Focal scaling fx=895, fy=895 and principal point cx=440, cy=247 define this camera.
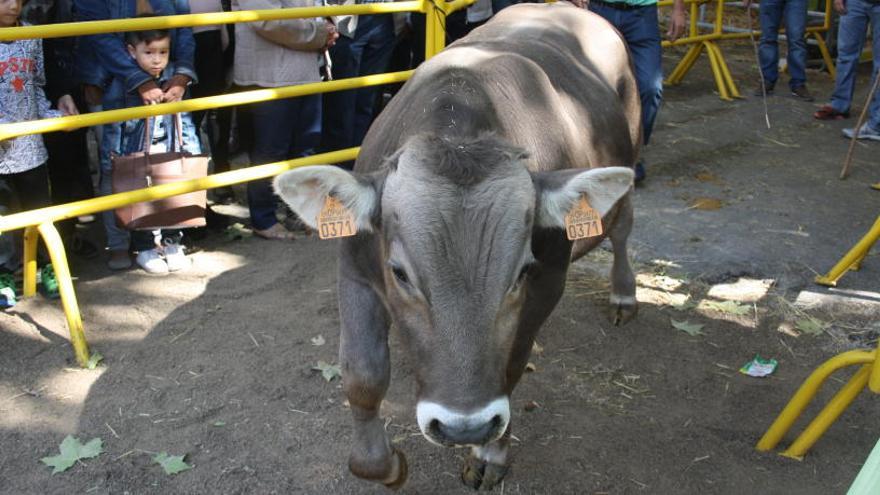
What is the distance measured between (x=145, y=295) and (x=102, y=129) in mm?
1128

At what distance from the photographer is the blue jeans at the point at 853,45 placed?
9.12 metres

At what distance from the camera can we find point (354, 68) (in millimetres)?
6820

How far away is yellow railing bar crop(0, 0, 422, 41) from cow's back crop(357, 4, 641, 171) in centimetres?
85

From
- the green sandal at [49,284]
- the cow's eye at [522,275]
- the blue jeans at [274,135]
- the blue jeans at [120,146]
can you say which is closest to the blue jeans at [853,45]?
the blue jeans at [274,135]

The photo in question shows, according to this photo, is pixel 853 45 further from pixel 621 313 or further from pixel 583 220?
pixel 583 220

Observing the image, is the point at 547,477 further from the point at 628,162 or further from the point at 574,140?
the point at 628,162

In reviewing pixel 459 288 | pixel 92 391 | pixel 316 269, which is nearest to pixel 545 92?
pixel 459 288

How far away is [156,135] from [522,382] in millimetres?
2744

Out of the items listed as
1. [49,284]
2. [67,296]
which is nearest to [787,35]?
[49,284]

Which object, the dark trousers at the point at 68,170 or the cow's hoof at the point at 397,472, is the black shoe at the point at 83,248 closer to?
the dark trousers at the point at 68,170

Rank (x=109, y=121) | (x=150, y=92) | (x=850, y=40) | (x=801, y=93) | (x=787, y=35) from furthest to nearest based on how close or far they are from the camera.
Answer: (x=801, y=93) → (x=787, y=35) → (x=850, y=40) → (x=150, y=92) → (x=109, y=121)

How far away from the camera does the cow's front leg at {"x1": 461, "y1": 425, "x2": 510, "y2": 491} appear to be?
378cm

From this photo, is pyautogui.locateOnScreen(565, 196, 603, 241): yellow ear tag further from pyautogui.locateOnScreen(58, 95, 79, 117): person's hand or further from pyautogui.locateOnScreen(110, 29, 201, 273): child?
pyautogui.locateOnScreen(58, 95, 79, 117): person's hand

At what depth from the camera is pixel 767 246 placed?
6.29 meters
